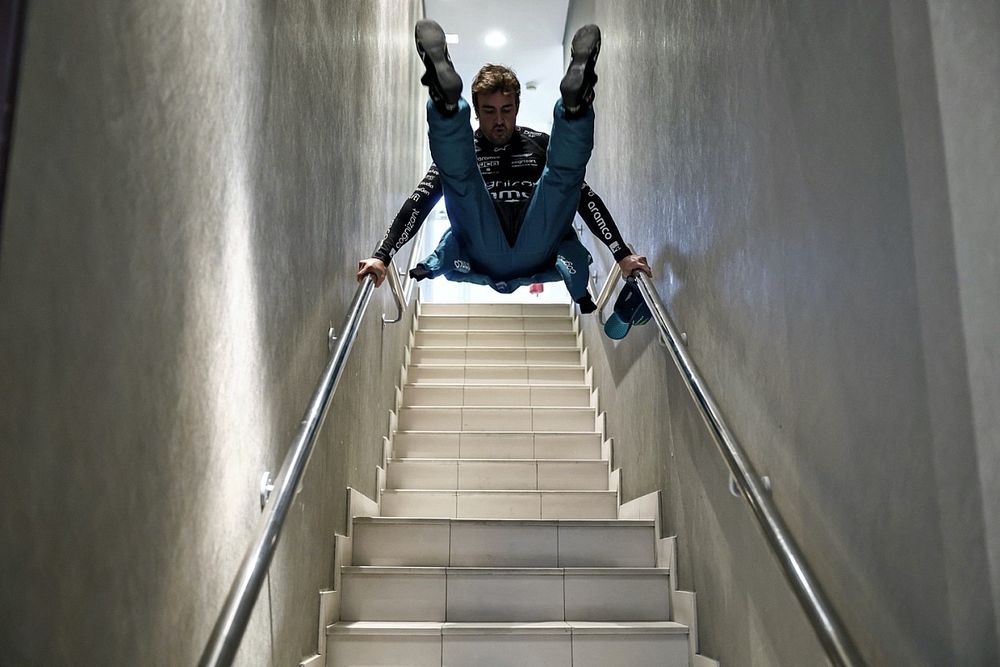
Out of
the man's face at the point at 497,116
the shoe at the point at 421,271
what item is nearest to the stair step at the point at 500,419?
the shoe at the point at 421,271

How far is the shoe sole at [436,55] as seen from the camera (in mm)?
2932

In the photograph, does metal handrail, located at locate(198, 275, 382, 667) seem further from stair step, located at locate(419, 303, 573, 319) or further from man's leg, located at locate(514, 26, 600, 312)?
stair step, located at locate(419, 303, 573, 319)

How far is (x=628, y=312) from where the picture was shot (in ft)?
13.0

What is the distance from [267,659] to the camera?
7.71 ft

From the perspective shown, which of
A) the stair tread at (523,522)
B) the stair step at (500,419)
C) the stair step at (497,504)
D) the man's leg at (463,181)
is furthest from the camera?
the stair step at (500,419)

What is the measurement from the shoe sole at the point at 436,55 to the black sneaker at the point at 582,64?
0.35m

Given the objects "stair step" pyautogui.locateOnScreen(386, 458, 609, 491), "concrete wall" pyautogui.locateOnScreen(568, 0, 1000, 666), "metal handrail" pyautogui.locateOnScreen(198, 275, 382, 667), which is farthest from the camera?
"stair step" pyautogui.locateOnScreen(386, 458, 609, 491)

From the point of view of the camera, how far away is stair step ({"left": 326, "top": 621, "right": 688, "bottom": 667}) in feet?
9.92

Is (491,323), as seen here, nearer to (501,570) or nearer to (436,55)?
(501,570)

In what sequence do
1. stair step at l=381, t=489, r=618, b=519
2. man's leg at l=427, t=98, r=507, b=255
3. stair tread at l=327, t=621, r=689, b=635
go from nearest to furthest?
stair tread at l=327, t=621, r=689, b=635 → man's leg at l=427, t=98, r=507, b=255 → stair step at l=381, t=489, r=618, b=519

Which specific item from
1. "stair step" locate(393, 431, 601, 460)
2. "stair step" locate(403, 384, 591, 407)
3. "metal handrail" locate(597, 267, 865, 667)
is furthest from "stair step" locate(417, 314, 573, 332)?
"metal handrail" locate(597, 267, 865, 667)

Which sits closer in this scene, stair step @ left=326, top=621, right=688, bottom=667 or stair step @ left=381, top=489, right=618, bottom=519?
stair step @ left=326, top=621, right=688, bottom=667

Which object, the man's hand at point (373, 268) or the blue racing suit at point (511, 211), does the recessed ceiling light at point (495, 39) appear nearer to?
the blue racing suit at point (511, 211)

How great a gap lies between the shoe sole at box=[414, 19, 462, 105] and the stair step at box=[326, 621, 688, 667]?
5.76 ft
